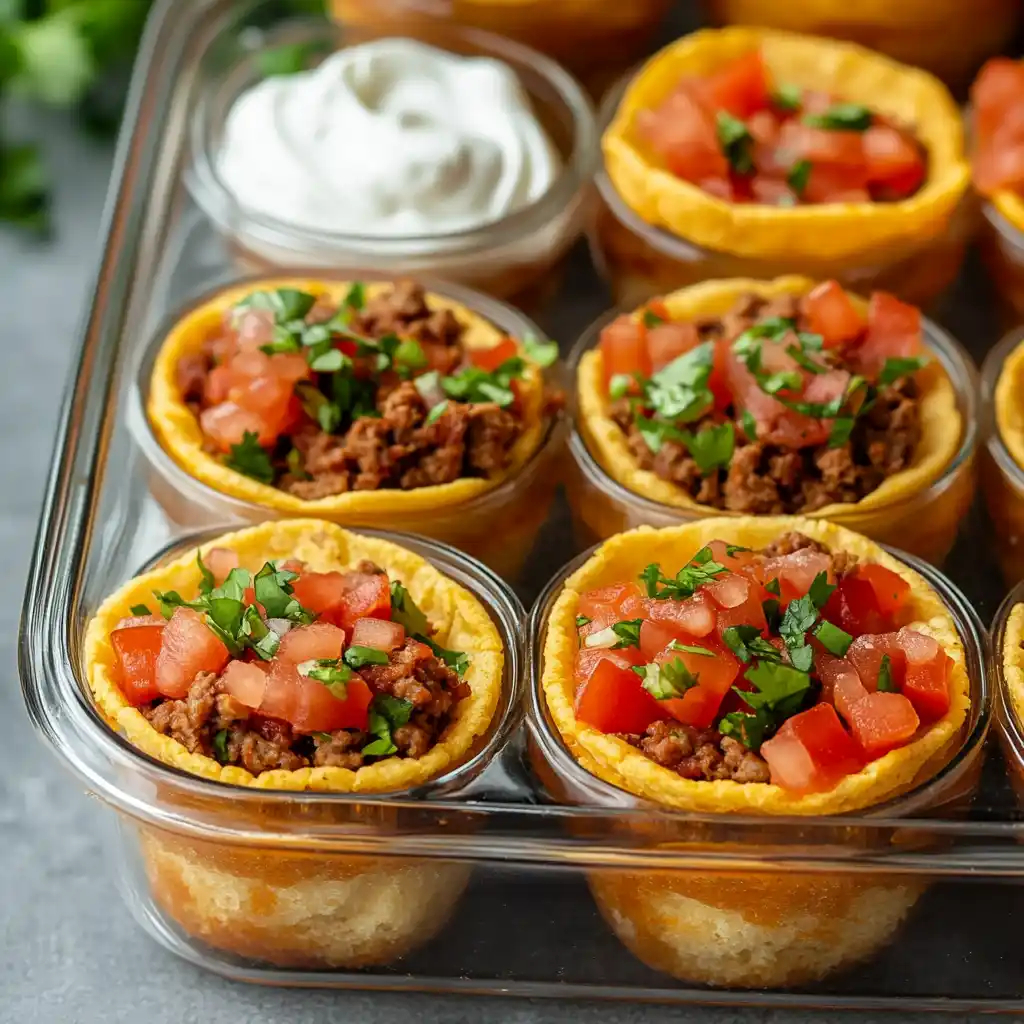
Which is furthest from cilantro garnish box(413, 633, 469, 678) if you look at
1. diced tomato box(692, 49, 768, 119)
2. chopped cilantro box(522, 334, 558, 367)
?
diced tomato box(692, 49, 768, 119)

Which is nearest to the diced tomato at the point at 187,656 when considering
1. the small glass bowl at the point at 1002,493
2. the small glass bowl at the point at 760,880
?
the small glass bowl at the point at 760,880

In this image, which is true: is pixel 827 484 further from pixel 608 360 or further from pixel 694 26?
pixel 694 26

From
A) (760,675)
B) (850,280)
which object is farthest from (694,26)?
(760,675)

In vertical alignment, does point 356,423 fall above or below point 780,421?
below

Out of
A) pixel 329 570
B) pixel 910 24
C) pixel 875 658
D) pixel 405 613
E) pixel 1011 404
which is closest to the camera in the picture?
pixel 875 658

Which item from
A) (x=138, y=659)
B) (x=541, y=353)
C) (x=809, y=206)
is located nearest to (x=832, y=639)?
(x=541, y=353)

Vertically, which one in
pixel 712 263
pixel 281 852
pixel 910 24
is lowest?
pixel 281 852

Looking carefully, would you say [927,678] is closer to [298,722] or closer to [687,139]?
[298,722]
